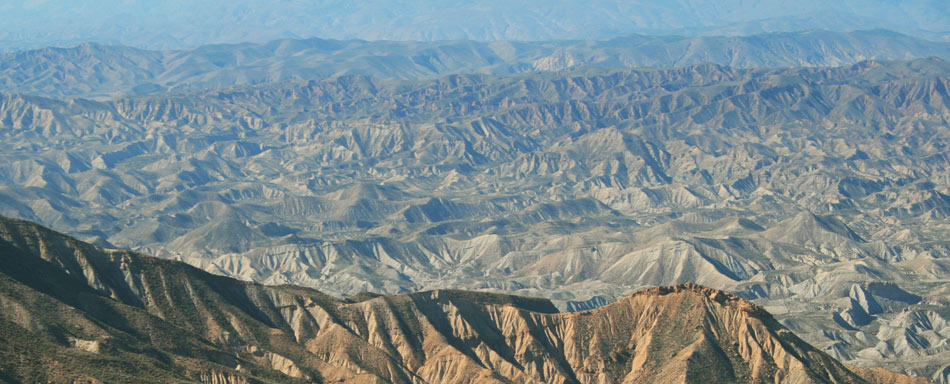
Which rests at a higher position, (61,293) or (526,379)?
(61,293)

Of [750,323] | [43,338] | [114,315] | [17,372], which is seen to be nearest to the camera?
[17,372]

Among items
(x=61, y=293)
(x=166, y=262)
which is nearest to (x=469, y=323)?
(x=166, y=262)

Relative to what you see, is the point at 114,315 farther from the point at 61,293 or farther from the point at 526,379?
the point at 526,379

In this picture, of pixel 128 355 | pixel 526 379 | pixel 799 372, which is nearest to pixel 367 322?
pixel 526 379

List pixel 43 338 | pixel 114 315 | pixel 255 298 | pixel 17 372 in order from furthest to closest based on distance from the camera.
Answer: pixel 255 298, pixel 114 315, pixel 43 338, pixel 17 372

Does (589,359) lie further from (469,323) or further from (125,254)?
(125,254)

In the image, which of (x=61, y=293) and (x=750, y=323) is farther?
(x=750, y=323)

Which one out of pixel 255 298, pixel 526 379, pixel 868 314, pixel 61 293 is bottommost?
pixel 868 314
